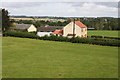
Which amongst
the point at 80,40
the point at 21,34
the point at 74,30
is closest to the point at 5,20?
the point at 21,34

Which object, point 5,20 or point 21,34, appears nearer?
point 21,34

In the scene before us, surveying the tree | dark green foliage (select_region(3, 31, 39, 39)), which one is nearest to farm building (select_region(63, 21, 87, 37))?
dark green foliage (select_region(3, 31, 39, 39))

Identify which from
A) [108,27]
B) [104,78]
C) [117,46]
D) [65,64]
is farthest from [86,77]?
[108,27]

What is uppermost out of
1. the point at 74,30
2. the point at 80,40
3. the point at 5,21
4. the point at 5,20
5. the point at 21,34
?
the point at 5,20

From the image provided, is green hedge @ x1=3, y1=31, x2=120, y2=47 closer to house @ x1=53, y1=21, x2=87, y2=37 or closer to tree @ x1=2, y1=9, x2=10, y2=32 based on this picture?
tree @ x1=2, y1=9, x2=10, y2=32

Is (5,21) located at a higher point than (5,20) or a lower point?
lower

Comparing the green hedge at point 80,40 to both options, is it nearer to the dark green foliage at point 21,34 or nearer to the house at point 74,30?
the dark green foliage at point 21,34

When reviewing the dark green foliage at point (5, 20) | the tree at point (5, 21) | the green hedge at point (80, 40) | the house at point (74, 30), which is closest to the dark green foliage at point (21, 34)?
the green hedge at point (80, 40)

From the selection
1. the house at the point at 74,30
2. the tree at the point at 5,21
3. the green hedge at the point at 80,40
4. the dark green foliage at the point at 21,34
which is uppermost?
the tree at the point at 5,21

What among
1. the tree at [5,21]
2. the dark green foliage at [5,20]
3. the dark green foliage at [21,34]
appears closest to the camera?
the dark green foliage at [21,34]

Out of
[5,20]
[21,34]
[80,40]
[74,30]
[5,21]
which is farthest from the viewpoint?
[5,21]

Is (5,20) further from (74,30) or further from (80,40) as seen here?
(80,40)

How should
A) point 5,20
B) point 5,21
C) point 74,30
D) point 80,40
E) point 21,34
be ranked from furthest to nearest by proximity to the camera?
point 5,21, point 5,20, point 74,30, point 21,34, point 80,40

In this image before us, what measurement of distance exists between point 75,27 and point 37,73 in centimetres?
4152
